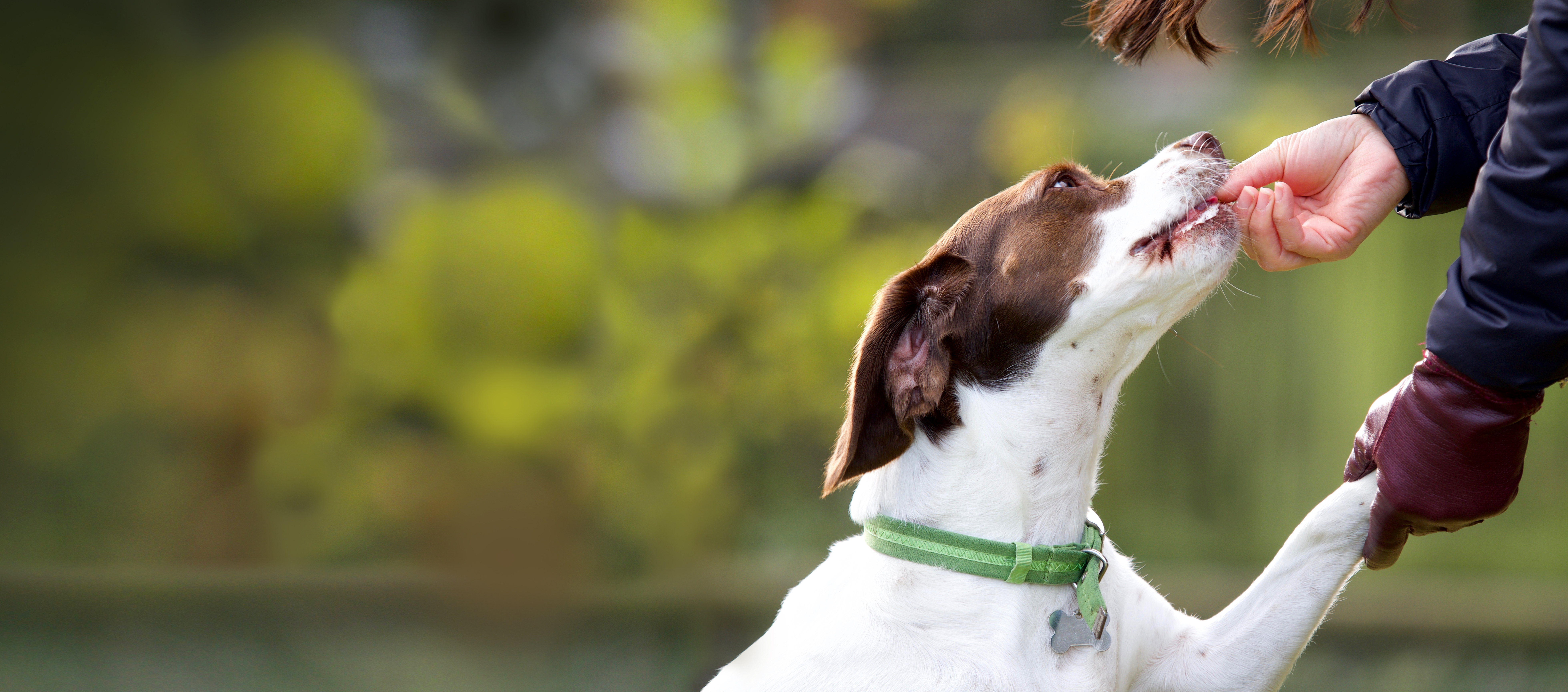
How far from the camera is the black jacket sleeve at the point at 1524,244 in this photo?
1.37 metres

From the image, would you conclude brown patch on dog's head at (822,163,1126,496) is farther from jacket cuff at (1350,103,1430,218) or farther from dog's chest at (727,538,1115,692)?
jacket cuff at (1350,103,1430,218)

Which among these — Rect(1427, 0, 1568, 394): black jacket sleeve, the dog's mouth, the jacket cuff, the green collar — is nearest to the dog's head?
the dog's mouth

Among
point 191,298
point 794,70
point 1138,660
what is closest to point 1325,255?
point 1138,660

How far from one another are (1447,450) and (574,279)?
155 inches

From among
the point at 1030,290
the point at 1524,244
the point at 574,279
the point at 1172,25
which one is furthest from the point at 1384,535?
the point at 574,279

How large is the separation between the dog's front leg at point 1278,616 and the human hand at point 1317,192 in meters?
0.47

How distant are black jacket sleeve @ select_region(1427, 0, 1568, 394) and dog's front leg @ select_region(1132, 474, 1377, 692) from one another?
0.62 meters

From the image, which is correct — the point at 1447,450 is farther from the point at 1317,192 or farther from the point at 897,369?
the point at 897,369

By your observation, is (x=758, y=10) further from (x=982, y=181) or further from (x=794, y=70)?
(x=982, y=181)

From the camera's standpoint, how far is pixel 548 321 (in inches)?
198

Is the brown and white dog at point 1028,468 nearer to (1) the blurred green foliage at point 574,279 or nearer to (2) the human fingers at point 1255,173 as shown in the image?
(2) the human fingers at point 1255,173

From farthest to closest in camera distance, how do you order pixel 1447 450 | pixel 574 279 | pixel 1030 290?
pixel 574 279
pixel 1030 290
pixel 1447 450

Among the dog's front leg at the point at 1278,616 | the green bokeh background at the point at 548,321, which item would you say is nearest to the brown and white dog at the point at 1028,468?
the dog's front leg at the point at 1278,616

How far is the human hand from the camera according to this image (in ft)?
6.43
